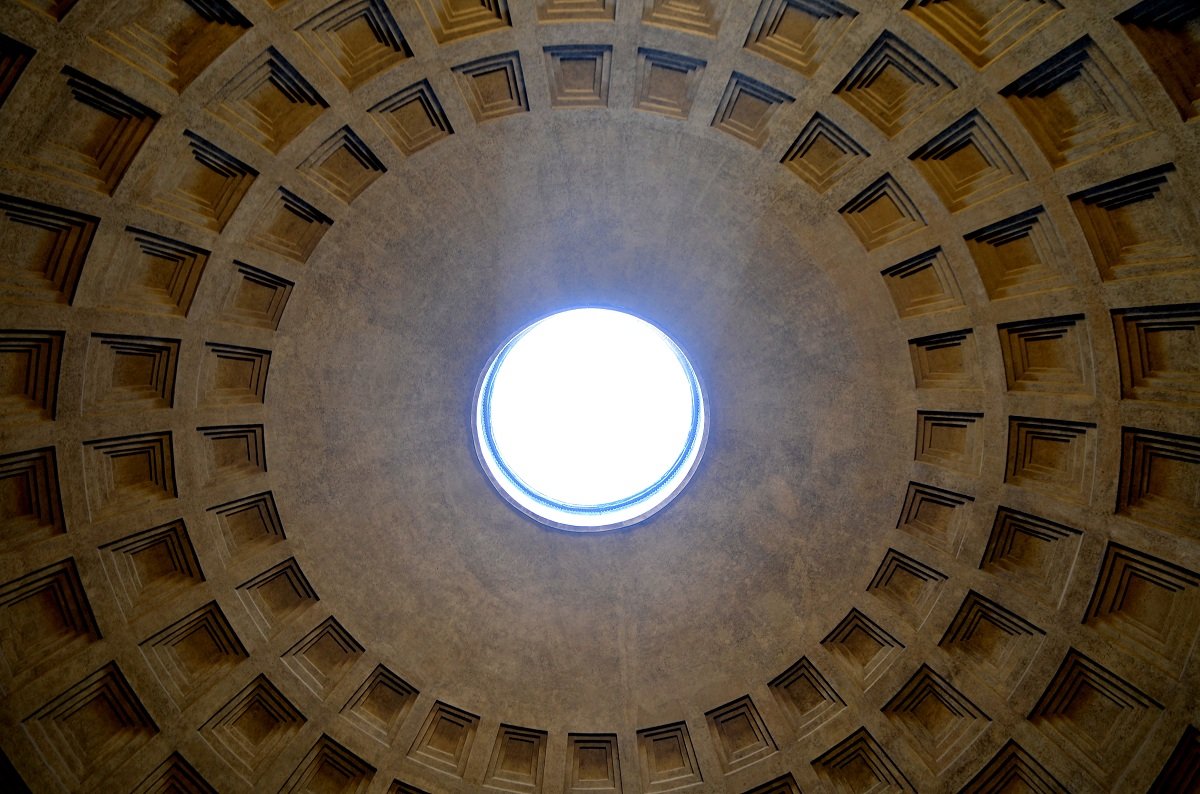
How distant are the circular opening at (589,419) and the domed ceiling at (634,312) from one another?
0.74 meters

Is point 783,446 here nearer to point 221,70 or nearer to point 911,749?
point 911,749

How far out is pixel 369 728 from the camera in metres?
19.3

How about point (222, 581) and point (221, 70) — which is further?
point (222, 581)

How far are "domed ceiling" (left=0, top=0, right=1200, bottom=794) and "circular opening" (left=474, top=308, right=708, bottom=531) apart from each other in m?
0.74

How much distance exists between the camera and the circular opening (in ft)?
66.9

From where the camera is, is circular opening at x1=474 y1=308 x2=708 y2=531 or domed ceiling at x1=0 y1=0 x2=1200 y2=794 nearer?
domed ceiling at x1=0 y1=0 x2=1200 y2=794

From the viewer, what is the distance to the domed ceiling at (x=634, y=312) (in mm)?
14234

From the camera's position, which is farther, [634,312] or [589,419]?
[589,419]

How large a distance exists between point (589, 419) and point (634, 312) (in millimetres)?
8139

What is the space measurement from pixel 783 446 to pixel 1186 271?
821 centimetres

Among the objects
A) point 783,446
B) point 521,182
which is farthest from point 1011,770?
point 521,182

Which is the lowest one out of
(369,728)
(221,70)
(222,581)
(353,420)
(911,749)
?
(369,728)

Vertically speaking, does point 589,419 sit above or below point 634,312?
below

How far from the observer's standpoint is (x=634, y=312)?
19.0 meters
